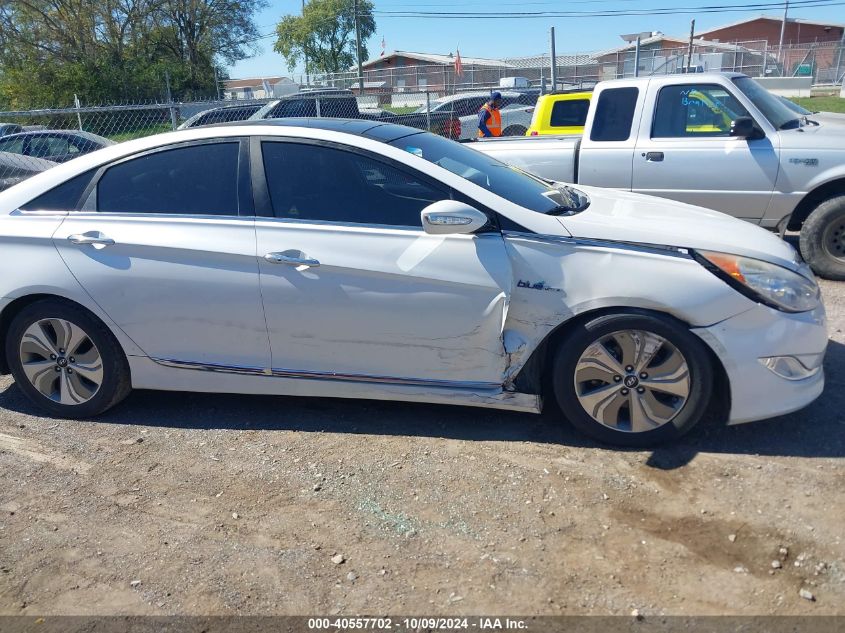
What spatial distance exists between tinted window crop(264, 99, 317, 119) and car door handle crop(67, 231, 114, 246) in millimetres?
12054

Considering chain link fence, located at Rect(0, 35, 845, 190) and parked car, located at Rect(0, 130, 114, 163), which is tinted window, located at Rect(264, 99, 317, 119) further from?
parked car, located at Rect(0, 130, 114, 163)

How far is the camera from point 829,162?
650 cm

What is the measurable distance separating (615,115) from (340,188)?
14.7ft

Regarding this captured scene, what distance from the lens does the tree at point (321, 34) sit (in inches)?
2815

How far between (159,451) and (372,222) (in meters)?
1.71

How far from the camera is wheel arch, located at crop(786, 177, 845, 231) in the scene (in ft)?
21.7

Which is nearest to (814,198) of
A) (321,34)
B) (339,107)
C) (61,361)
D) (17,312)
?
(61,361)

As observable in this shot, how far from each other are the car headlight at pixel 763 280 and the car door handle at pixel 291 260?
192cm

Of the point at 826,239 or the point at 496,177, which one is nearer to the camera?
the point at 496,177

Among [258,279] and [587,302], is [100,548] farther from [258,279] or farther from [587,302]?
[587,302]

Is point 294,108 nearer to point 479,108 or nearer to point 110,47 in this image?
point 479,108

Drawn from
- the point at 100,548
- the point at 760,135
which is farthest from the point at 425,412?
the point at 760,135

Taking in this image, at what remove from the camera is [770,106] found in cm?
707

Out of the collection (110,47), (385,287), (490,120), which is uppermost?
(110,47)
